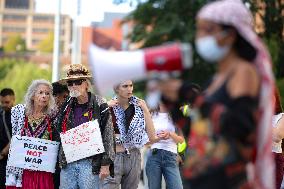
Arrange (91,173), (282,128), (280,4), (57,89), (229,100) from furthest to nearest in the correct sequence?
(280,4) → (57,89) → (91,173) → (282,128) → (229,100)

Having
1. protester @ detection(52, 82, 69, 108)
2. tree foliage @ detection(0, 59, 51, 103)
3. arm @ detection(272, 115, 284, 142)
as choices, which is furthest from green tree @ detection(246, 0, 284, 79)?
tree foliage @ detection(0, 59, 51, 103)

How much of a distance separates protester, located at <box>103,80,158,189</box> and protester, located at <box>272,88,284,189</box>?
1775 mm

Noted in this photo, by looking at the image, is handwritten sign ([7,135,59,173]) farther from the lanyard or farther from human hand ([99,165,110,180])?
human hand ([99,165,110,180])

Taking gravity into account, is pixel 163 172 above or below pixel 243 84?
below

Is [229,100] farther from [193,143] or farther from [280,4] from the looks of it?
[280,4]

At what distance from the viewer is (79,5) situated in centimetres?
3441

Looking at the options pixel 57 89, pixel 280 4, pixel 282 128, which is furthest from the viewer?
pixel 280 4

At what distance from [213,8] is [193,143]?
0.68 m

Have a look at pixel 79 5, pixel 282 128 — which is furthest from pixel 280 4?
pixel 282 128

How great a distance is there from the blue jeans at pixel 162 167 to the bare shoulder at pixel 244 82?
6.28 meters

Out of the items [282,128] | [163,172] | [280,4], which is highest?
[280,4]

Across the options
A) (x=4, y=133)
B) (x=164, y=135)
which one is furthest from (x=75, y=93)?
(x=164, y=135)

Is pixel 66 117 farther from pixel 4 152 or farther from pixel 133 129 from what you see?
pixel 4 152

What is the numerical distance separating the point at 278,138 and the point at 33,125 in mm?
2637
